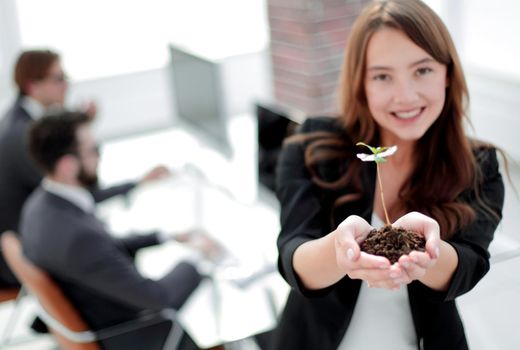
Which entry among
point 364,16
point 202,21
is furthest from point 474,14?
point 202,21

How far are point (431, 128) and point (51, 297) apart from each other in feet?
3.44

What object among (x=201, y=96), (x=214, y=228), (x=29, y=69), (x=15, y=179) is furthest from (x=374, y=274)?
(x=29, y=69)

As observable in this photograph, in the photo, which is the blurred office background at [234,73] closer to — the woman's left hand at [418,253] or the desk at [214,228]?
the desk at [214,228]

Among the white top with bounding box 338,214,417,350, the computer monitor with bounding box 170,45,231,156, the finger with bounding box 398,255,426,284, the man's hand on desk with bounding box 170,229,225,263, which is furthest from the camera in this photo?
the computer monitor with bounding box 170,45,231,156

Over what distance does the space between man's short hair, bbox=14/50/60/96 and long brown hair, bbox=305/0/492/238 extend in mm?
1900

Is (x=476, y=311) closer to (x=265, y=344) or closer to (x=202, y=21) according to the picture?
(x=265, y=344)

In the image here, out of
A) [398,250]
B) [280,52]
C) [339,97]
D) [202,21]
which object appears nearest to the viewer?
[398,250]

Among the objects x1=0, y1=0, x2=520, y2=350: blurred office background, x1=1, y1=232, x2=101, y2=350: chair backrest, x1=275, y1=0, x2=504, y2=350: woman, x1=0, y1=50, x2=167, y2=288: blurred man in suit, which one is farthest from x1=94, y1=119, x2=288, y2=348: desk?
x1=275, y1=0, x2=504, y2=350: woman

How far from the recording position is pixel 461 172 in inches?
33.3

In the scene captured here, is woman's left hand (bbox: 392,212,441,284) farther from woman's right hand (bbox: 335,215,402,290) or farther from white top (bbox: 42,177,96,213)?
white top (bbox: 42,177,96,213)

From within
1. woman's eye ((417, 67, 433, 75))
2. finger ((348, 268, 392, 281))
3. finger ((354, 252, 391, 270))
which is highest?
woman's eye ((417, 67, 433, 75))

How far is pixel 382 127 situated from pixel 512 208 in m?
0.20

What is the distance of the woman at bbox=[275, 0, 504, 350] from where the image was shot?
0.78 m

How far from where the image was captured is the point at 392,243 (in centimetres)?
64
